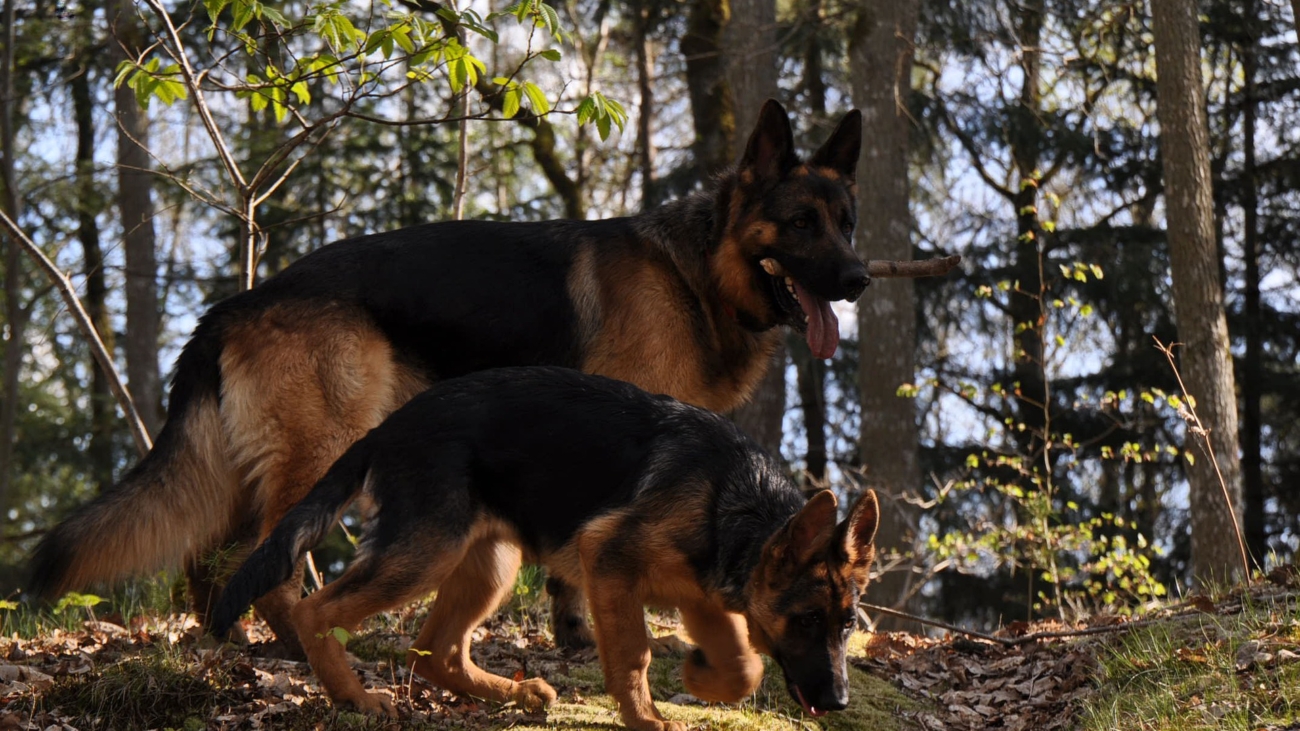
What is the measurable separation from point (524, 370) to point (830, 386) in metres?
17.4

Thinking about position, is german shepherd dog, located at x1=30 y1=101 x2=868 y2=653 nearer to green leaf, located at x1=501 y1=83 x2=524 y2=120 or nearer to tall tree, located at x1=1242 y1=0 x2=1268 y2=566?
green leaf, located at x1=501 y1=83 x2=524 y2=120

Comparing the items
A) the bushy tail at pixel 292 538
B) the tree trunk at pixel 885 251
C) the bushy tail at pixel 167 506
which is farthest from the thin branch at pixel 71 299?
the tree trunk at pixel 885 251

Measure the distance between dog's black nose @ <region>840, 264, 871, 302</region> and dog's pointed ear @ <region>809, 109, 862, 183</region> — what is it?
2.82 ft

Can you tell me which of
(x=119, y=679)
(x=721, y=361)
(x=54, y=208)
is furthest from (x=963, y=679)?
(x=54, y=208)

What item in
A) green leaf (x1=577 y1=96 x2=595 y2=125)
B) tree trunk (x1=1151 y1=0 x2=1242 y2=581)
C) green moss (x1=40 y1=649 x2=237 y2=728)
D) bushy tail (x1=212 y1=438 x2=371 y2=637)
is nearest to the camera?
bushy tail (x1=212 y1=438 x2=371 y2=637)

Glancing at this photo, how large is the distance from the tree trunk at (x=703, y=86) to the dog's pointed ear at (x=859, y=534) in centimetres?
1424

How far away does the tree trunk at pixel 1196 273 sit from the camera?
31.6 feet

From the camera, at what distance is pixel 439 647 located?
210 inches

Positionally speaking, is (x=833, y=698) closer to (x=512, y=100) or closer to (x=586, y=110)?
(x=586, y=110)

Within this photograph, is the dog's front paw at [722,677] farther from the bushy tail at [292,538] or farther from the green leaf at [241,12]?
the green leaf at [241,12]

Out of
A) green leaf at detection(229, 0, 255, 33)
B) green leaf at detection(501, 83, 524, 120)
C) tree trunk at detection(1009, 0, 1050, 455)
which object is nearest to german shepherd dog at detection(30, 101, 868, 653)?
green leaf at detection(501, 83, 524, 120)

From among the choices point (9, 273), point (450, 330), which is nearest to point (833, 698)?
point (450, 330)

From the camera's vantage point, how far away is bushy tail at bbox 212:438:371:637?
452 centimetres

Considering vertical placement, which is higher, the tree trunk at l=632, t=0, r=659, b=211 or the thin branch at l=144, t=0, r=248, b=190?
the tree trunk at l=632, t=0, r=659, b=211
